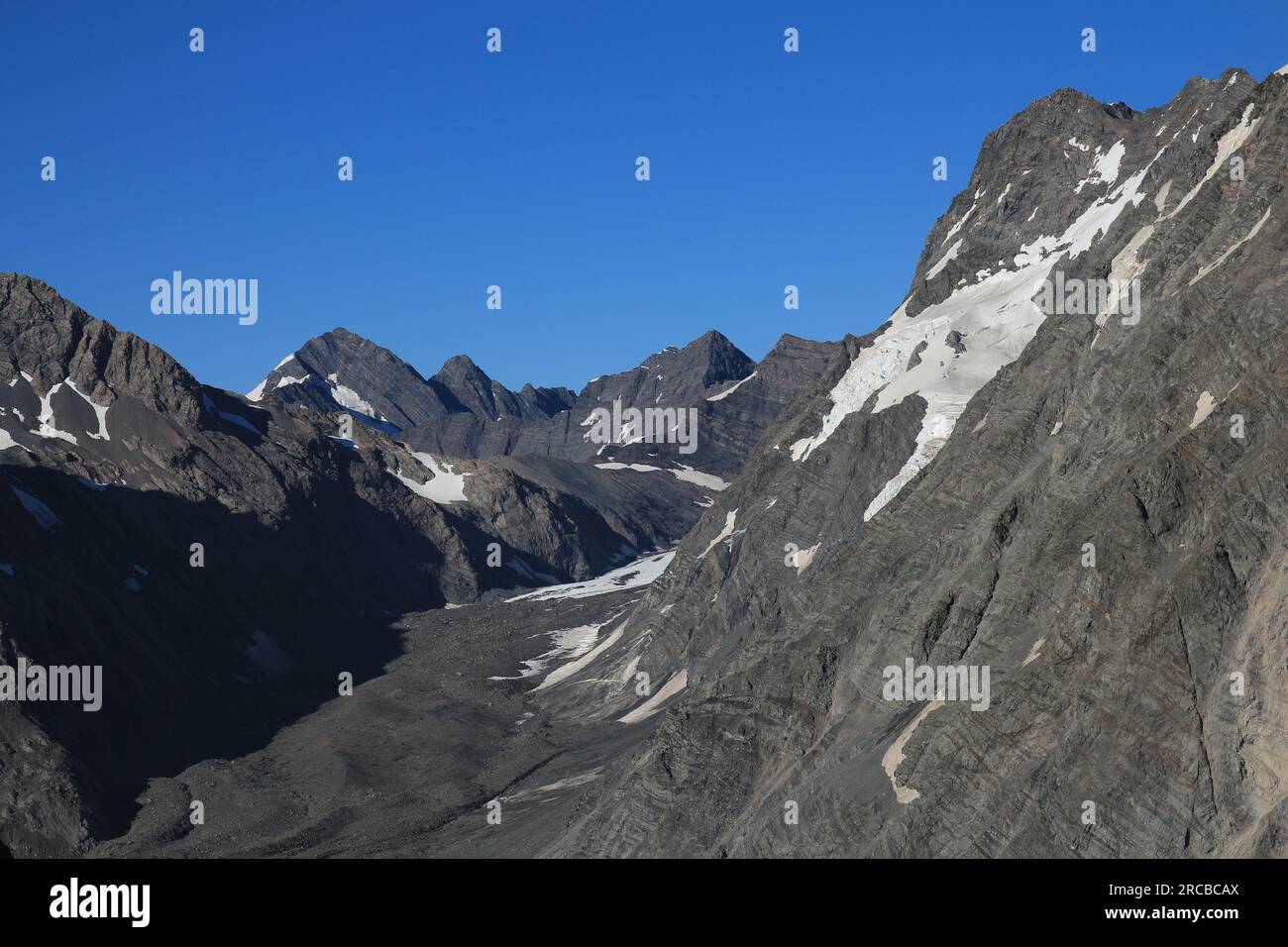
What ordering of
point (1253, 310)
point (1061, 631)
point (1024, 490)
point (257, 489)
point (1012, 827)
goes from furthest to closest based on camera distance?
point (257, 489) → point (1024, 490) → point (1253, 310) → point (1061, 631) → point (1012, 827)

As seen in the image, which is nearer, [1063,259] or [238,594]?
[1063,259]

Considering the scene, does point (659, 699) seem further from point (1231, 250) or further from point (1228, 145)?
point (1231, 250)

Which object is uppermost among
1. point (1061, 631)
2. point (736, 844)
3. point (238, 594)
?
point (238, 594)

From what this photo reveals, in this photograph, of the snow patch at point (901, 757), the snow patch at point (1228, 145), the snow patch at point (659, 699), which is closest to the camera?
the snow patch at point (901, 757)

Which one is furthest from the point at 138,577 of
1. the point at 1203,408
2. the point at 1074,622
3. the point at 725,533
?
the point at 1203,408

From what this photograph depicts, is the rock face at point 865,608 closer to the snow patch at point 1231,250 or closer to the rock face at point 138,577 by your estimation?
the snow patch at point 1231,250

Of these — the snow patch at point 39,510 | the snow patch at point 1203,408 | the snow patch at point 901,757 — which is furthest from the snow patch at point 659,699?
the snow patch at point 1203,408

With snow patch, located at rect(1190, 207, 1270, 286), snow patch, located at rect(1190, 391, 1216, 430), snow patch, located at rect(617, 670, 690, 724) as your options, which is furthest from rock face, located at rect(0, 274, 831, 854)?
snow patch, located at rect(1190, 207, 1270, 286)

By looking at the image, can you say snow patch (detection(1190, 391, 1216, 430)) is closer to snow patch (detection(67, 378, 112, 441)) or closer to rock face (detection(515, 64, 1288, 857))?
rock face (detection(515, 64, 1288, 857))
